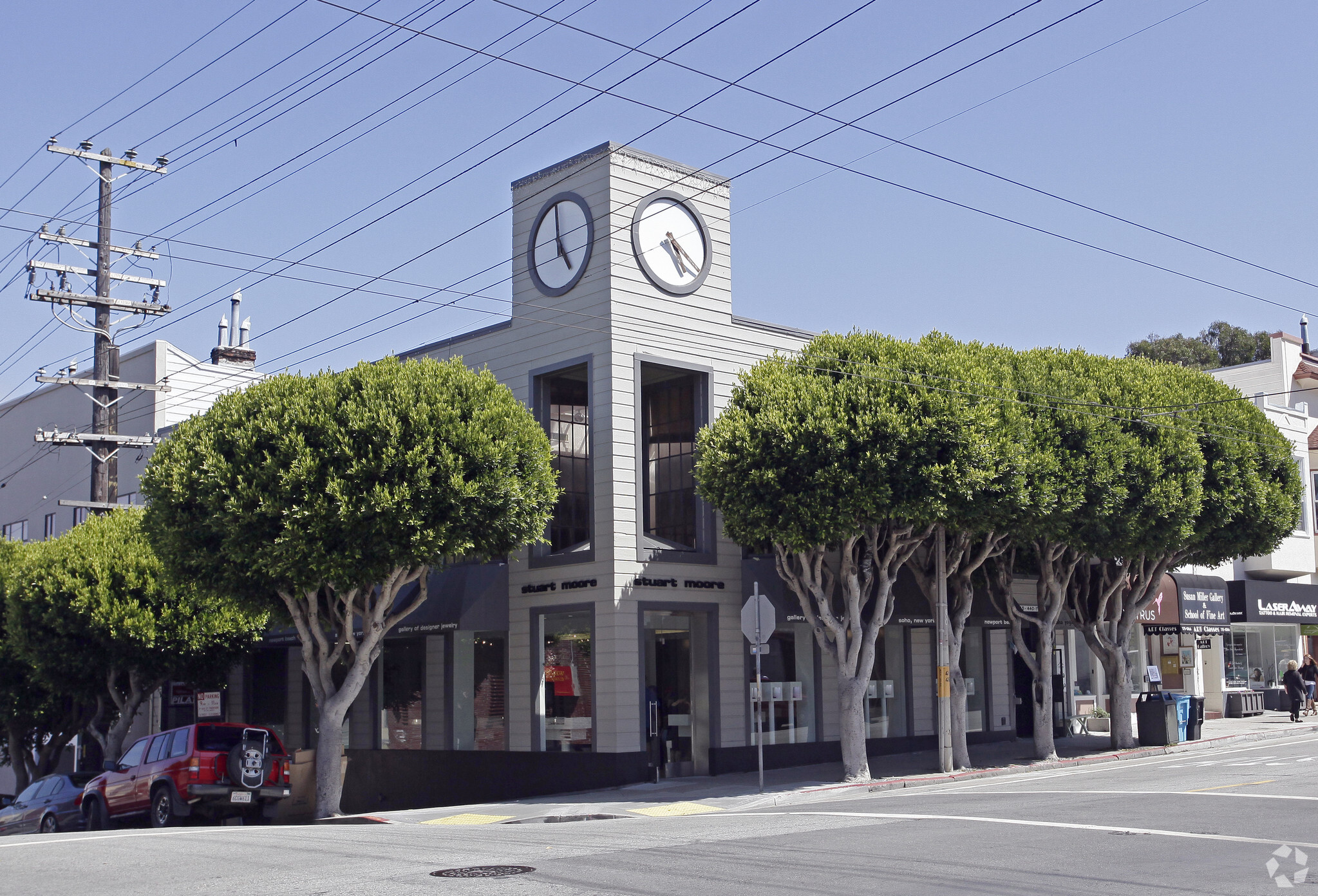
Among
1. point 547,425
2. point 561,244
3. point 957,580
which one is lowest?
point 957,580

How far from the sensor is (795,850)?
12.4 m

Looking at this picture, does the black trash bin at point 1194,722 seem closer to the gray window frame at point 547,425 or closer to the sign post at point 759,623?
the sign post at point 759,623

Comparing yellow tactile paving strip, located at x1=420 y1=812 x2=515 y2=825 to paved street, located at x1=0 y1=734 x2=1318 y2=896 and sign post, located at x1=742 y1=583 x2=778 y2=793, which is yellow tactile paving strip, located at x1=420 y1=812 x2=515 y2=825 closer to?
paved street, located at x1=0 y1=734 x2=1318 y2=896

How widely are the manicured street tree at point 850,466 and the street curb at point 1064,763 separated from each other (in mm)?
640

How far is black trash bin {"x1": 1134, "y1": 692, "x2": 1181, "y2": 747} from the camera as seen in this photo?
1097 inches

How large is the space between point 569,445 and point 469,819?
8.11 metres

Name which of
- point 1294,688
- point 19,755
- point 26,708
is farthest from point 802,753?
point 19,755

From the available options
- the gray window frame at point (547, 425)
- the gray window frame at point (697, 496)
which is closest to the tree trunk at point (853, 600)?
the gray window frame at point (697, 496)

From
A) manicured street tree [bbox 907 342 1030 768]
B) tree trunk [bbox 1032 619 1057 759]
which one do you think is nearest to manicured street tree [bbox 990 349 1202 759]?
tree trunk [bbox 1032 619 1057 759]

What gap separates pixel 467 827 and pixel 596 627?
19.1 feet

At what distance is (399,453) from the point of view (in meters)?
19.8

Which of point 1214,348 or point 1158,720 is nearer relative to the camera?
point 1158,720

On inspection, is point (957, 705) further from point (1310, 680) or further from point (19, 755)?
point (19, 755)

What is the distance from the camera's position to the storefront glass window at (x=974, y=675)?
1185 inches
